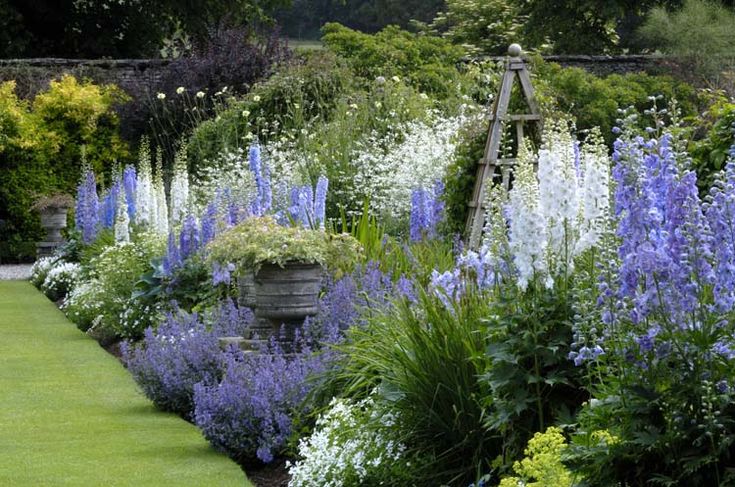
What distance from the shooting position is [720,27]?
72.8ft

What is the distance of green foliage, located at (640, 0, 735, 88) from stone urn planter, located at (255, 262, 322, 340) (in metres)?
12.9

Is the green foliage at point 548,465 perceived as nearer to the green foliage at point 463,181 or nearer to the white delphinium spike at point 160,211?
the green foliage at point 463,181

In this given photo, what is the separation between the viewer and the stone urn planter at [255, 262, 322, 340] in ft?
22.9

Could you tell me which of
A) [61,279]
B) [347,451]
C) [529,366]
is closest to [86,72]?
[61,279]

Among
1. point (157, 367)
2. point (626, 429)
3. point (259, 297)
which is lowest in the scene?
point (157, 367)

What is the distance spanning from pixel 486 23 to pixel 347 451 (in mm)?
25399

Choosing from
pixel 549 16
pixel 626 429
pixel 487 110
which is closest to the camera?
pixel 626 429

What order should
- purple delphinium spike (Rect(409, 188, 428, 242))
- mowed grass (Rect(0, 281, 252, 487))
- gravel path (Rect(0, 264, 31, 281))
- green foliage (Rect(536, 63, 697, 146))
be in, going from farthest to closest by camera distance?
gravel path (Rect(0, 264, 31, 281))
green foliage (Rect(536, 63, 697, 146))
purple delphinium spike (Rect(409, 188, 428, 242))
mowed grass (Rect(0, 281, 252, 487))

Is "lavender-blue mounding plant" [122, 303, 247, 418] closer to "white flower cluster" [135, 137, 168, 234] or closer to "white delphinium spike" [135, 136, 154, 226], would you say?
"white flower cluster" [135, 137, 168, 234]

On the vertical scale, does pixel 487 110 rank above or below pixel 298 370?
above

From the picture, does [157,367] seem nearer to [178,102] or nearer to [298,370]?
[298,370]

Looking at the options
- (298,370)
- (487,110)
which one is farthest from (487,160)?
(298,370)

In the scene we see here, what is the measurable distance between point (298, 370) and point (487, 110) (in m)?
5.11

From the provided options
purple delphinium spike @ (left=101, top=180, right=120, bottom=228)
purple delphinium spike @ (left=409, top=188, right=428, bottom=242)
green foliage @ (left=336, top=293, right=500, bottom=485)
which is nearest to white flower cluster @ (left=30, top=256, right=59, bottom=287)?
purple delphinium spike @ (left=101, top=180, right=120, bottom=228)
